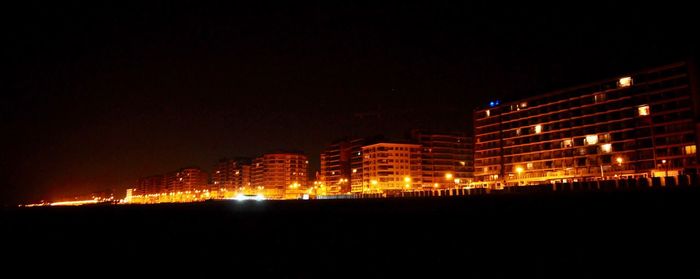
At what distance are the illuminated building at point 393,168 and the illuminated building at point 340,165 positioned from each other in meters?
12.8

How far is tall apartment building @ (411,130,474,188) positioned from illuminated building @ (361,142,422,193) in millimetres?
2946

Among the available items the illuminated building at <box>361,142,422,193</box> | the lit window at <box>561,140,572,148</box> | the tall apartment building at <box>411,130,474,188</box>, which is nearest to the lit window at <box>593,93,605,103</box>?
the lit window at <box>561,140,572,148</box>

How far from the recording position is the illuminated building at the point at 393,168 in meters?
152

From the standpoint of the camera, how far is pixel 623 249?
1619 centimetres

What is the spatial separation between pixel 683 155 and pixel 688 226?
74.0m

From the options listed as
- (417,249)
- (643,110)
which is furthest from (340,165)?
(417,249)

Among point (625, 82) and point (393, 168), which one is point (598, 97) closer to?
point (625, 82)

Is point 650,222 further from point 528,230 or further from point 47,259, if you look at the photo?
point 47,259

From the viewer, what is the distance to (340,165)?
605 feet

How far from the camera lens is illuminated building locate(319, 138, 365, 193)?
17201 cm

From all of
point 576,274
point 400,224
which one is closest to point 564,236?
point 576,274

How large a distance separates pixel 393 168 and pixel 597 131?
66.5 meters

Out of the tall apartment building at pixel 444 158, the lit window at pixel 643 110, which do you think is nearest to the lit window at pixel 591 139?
the lit window at pixel 643 110

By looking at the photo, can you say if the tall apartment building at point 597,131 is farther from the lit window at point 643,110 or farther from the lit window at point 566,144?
the lit window at point 566,144
